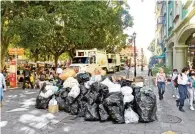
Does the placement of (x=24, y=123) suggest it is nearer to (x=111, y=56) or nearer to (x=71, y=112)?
(x=71, y=112)

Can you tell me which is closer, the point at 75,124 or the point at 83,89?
the point at 75,124

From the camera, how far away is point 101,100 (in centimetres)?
770

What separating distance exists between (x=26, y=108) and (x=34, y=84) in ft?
23.9

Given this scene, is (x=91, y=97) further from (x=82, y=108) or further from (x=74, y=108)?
(x=74, y=108)

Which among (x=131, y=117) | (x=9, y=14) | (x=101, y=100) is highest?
(x=9, y=14)

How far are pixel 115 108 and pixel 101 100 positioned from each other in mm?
650

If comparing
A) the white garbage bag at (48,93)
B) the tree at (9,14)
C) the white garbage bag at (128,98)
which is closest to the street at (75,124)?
the white garbage bag at (48,93)

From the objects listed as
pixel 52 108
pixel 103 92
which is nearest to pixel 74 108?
pixel 52 108

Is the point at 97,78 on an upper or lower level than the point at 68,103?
upper

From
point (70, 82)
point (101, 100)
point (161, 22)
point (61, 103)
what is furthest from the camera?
point (161, 22)

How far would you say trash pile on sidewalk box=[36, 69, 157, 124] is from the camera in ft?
23.6

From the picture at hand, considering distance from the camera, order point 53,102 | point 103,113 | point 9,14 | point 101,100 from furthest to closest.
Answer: point 9,14 → point 53,102 → point 101,100 → point 103,113

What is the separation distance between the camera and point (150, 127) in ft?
22.3

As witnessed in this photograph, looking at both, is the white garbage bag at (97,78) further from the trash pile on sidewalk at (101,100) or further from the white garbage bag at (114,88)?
the white garbage bag at (114,88)
